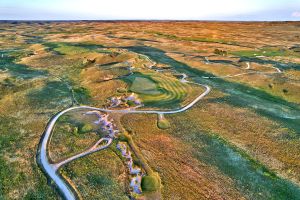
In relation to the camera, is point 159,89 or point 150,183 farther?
point 159,89

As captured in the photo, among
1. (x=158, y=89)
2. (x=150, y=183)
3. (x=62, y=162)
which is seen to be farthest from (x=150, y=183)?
(x=158, y=89)

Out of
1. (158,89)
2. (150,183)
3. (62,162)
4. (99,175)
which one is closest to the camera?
(150,183)

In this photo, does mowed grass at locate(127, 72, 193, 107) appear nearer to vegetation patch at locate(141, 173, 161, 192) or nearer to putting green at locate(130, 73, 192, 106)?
putting green at locate(130, 73, 192, 106)

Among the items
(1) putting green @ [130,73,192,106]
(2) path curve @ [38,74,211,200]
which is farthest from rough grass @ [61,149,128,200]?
(1) putting green @ [130,73,192,106]

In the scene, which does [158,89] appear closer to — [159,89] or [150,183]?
[159,89]

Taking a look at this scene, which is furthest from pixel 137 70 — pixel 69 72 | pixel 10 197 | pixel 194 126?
pixel 10 197

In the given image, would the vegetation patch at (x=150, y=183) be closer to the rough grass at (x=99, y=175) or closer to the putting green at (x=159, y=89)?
the rough grass at (x=99, y=175)

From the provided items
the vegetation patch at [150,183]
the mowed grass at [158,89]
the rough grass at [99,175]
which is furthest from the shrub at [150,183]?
the mowed grass at [158,89]

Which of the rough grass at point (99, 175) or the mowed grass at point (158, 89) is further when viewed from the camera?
the mowed grass at point (158, 89)

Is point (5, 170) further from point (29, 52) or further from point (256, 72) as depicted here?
point (29, 52)
